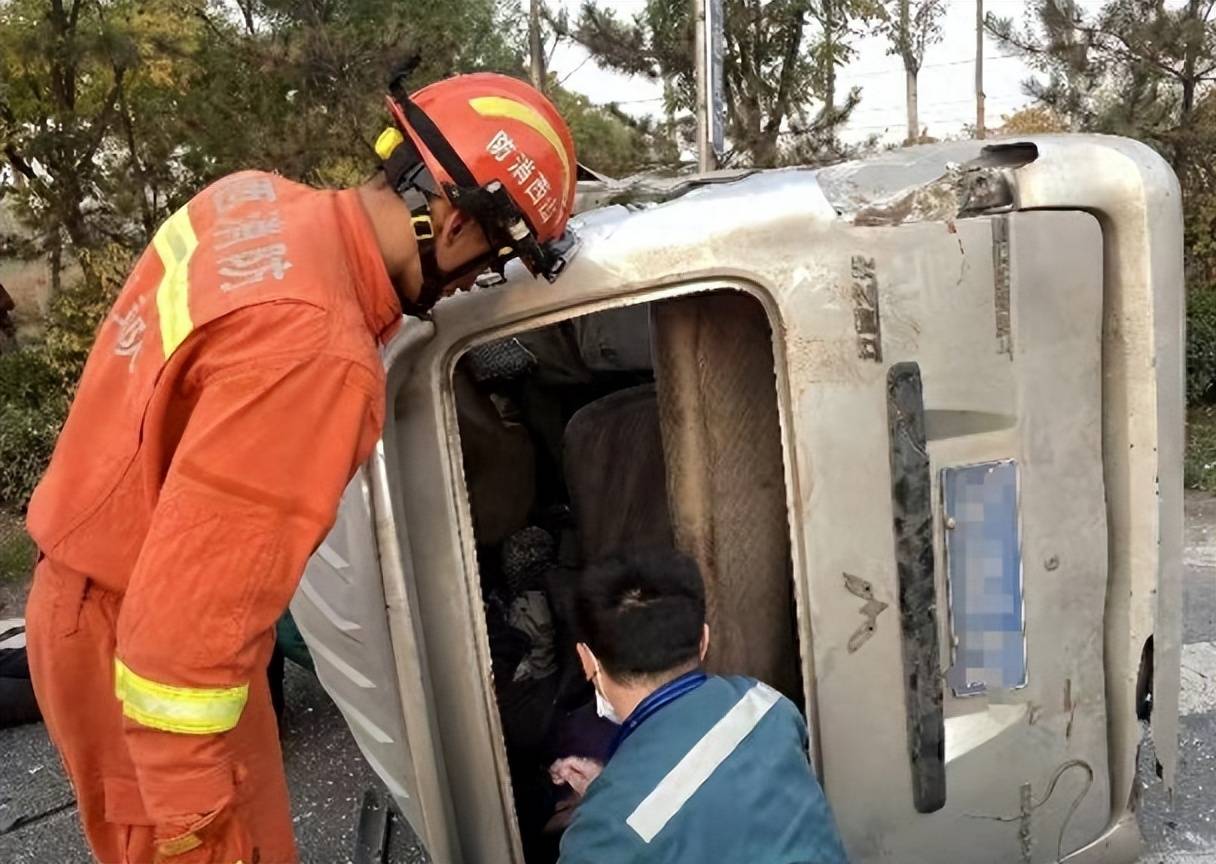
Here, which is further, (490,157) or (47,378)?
(47,378)

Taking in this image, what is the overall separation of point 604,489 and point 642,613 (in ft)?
3.19

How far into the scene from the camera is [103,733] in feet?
6.31

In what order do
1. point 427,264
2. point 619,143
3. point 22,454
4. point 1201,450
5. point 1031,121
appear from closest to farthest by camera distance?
point 427,264
point 1201,450
point 22,454
point 619,143
point 1031,121

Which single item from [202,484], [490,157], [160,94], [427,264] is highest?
[160,94]

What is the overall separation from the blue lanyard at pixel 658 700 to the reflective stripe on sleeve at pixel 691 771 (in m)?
0.09

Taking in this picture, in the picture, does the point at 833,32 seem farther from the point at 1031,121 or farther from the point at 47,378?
the point at 1031,121

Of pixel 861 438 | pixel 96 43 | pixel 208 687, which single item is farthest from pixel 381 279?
pixel 96 43

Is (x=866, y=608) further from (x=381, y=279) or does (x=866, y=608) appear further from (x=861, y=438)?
(x=381, y=279)

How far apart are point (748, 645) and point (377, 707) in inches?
30.9

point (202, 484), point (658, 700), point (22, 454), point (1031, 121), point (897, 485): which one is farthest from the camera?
point (1031, 121)

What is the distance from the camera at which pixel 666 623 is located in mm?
1851

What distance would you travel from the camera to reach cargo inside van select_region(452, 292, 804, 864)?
231 cm

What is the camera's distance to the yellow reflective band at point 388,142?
1.88 metres

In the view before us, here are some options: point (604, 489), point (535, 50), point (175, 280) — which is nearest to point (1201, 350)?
point (604, 489)
